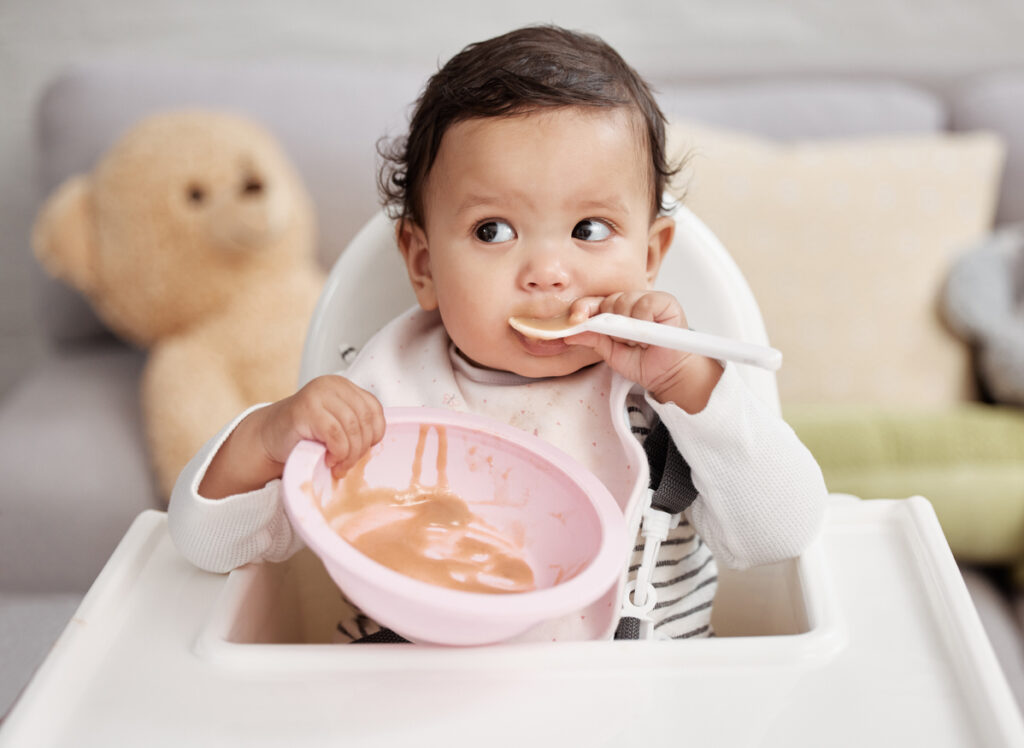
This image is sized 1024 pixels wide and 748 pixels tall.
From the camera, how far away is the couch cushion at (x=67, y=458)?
37.8 inches

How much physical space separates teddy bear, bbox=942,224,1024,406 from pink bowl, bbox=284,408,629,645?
914mm

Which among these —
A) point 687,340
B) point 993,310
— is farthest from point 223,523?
point 993,310

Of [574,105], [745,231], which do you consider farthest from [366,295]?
[745,231]

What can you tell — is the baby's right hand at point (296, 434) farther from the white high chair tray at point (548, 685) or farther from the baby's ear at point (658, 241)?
the baby's ear at point (658, 241)

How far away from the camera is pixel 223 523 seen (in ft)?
2.13

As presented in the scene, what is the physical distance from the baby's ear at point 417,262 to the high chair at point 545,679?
0.25m

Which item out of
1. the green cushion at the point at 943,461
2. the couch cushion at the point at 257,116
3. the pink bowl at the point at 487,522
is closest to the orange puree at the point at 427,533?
the pink bowl at the point at 487,522

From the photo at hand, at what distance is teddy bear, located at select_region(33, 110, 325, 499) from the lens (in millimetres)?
1296

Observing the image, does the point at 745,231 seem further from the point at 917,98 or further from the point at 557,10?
the point at 557,10

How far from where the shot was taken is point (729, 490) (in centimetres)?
67

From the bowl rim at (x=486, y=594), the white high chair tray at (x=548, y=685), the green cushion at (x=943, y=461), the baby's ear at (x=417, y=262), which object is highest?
the baby's ear at (x=417, y=262)

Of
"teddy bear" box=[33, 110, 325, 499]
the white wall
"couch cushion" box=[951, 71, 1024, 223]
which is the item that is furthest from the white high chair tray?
the white wall

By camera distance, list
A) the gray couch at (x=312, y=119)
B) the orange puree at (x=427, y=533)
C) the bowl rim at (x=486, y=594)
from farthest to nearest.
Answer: the gray couch at (x=312, y=119), the orange puree at (x=427, y=533), the bowl rim at (x=486, y=594)

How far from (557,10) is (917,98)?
0.60 m
